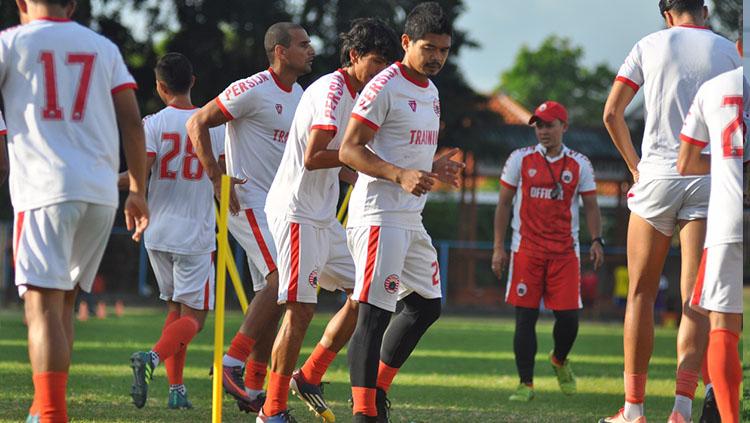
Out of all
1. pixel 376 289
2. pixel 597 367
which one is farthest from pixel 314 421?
pixel 597 367

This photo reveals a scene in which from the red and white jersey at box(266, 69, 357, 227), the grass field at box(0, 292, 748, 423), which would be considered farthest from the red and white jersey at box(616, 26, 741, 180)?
the grass field at box(0, 292, 748, 423)

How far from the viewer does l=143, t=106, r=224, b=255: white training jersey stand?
30.5ft

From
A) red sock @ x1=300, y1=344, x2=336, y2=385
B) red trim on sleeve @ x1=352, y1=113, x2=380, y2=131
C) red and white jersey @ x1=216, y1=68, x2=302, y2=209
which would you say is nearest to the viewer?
red trim on sleeve @ x1=352, y1=113, x2=380, y2=131

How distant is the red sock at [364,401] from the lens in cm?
699

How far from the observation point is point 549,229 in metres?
11.1

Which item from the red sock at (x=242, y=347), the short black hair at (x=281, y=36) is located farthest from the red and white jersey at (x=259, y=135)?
the red sock at (x=242, y=347)

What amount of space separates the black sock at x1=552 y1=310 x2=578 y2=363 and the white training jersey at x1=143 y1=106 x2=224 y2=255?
3132mm

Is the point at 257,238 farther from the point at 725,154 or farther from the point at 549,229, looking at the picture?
the point at 725,154

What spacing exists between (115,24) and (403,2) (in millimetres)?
7814

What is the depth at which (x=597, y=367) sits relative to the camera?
1423 cm

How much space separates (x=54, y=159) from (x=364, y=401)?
2.14 metres

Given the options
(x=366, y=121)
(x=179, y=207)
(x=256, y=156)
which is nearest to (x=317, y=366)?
(x=256, y=156)

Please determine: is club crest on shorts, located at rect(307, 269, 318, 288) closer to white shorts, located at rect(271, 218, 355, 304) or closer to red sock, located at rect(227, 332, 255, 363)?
white shorts, located at rect(271, 218, 355, 304)

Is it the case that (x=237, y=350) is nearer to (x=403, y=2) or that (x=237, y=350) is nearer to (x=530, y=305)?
(x=530, y=305)
